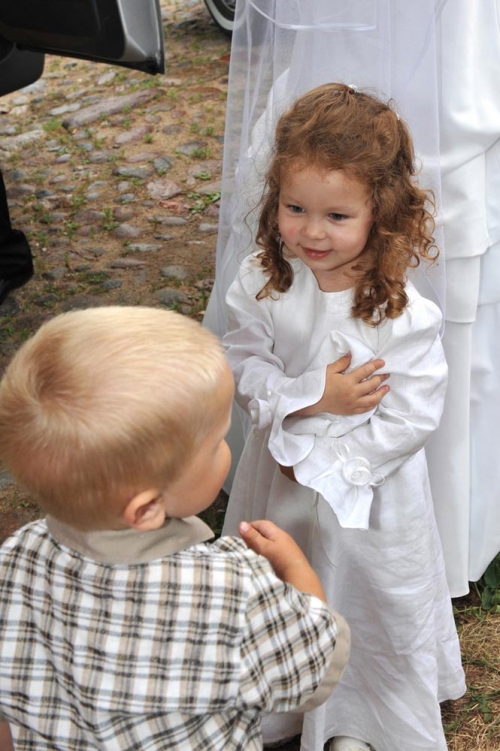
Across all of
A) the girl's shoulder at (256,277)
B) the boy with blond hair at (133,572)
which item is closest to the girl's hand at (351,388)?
the girl's shoulder at (256,277)

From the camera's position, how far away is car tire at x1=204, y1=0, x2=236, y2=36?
22.3 ft

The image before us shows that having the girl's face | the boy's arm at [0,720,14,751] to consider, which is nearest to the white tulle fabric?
the girl's face

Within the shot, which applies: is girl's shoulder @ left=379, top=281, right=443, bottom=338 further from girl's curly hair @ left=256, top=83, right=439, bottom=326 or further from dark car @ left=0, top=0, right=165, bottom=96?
dark car @ left=0, top=0, right=165, bottom=96

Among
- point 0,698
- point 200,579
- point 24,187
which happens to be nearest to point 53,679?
point 0,698

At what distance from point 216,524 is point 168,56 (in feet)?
15.8

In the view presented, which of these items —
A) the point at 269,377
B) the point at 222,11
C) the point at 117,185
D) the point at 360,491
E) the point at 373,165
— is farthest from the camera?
the point at 222,11

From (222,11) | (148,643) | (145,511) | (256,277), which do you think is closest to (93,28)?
(256,277)

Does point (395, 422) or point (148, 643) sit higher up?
point (148, 643)

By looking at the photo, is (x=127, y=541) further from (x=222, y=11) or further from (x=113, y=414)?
(x=222, y=11)

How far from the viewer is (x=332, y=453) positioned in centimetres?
200

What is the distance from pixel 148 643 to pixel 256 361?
0.91 metres

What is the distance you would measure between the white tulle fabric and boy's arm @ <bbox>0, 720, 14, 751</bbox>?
126 centimetres

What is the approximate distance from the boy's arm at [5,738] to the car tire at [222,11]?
20.0ft

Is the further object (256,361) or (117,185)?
(117,185)
